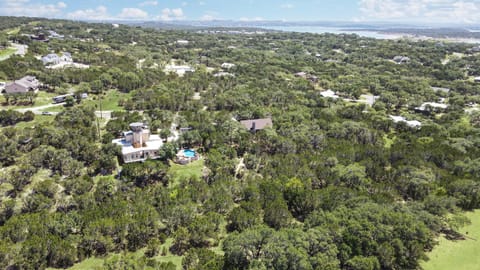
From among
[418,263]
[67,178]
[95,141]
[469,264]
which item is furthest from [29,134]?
[469,264]

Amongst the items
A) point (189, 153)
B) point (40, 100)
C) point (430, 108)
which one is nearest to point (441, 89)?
point (430, 108)

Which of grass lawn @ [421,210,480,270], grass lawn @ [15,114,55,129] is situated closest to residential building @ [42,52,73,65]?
grass lawn @ [15,114,55,129]

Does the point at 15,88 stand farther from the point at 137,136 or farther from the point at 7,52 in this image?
the point at 7,52

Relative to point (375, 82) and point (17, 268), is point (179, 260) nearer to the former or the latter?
point (17, 268)

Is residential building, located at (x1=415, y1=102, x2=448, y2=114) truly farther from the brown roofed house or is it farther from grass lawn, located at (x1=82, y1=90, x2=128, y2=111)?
grass lawn, located at (x1=82, y1=90, x2=128, y2=111)

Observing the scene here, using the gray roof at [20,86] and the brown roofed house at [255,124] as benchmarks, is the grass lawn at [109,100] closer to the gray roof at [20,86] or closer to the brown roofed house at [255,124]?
the gray roof at [20,86]

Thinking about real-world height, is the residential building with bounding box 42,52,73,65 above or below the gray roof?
above
